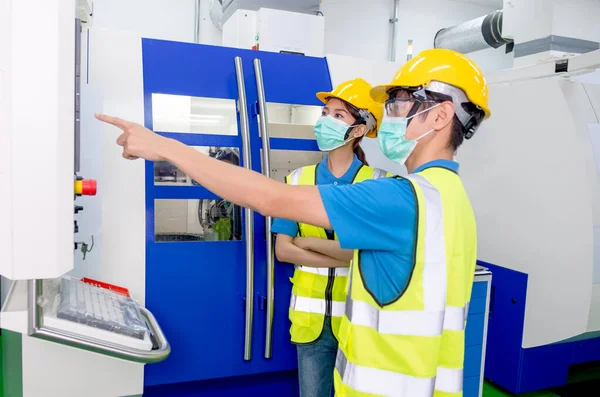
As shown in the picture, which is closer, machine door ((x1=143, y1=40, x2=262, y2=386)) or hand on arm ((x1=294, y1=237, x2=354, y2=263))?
hand on arm ((x1=294, y1=237, x2=354, y2=263))

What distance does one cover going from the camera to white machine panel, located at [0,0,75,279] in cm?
94

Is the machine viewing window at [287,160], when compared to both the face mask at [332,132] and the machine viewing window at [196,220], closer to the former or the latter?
the machine viewing window at [196,220]

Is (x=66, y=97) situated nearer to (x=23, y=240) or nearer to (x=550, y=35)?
(x=23, y=240)

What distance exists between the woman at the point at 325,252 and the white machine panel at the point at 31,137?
0.93 m

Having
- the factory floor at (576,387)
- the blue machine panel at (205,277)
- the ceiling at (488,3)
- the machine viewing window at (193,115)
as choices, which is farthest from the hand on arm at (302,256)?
the ceiling at (488,3)

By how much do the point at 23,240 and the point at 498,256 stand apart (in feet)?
8.84

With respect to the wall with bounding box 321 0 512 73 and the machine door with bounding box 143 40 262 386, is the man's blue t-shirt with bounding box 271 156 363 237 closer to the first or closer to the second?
the machine door with bounding box 143 40 262 386

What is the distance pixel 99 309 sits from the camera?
1.19 m

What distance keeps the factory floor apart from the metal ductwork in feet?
8.05

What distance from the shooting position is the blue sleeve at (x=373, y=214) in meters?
1.00

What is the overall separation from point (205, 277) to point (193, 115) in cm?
71

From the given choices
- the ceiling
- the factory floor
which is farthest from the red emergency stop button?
the ceiling

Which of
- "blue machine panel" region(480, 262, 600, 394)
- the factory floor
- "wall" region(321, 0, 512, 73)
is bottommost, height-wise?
the factory floor

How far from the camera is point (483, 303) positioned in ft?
7.41
